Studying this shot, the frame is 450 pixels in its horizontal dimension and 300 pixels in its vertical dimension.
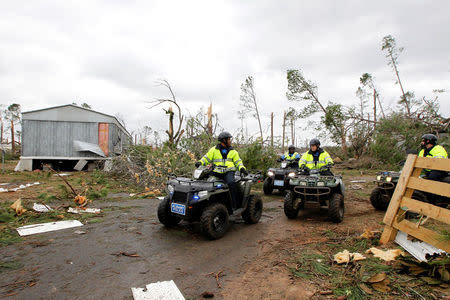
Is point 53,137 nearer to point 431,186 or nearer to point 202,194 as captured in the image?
point 202,194

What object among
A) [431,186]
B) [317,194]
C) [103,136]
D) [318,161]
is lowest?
[317,194]

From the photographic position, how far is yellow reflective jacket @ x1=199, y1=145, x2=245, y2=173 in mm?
5082

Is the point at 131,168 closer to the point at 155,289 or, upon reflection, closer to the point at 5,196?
the point at 5,196

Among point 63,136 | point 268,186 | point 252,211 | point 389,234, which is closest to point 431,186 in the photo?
point 389,234

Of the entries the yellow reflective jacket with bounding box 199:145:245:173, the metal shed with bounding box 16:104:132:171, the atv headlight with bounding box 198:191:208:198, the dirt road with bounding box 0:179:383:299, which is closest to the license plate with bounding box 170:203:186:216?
the atv headlight with bounding box 198:191:208:198

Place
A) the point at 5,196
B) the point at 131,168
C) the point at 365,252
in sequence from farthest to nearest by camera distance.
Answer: the point at 131,168 < the point at 5,196 < the point at 365,252

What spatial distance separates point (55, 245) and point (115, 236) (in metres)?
0.87

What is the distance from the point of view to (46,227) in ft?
15.3

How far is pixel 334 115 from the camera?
59.6 ft

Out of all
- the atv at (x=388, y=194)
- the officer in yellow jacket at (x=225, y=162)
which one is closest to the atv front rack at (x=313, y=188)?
the officer in yellow jacket at (x=225, y=162)

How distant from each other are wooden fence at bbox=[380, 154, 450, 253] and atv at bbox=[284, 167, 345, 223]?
143cm

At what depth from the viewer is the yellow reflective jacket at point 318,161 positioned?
619cm

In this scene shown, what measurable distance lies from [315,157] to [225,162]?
8.57 feet

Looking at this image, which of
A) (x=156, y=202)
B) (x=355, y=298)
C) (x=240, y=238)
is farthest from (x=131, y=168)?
(x=355, y=298)
